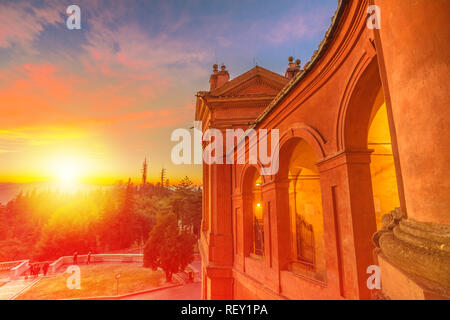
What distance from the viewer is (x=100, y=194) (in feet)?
205

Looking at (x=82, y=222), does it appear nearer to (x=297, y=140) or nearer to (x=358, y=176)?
(x=297, y=140)

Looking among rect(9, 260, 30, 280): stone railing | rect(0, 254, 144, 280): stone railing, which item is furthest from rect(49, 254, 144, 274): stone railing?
rect(9, 260, 30, 280): stone railing

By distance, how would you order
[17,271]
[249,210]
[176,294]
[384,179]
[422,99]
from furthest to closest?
1. [17,271]
2. [176,294]
3. [249,210]
4. [384,179]
5. [422,99]

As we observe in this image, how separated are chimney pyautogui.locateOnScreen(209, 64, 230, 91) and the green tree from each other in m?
15.5

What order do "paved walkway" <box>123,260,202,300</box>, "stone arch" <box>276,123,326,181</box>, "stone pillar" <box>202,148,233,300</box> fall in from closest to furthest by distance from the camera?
1. "stone arch" <box>276,123,326,181</box>
2. "stone pillar" <box>202,148,233,300</box>
3. "paved walkway" <box>123,260,202,300</box>

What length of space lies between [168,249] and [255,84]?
1871 centimetres

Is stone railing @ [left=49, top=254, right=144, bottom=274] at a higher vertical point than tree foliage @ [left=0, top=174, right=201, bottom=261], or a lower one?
lower

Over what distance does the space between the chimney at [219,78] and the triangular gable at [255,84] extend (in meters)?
2.57

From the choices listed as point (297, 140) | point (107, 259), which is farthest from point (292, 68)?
point (107, 259)

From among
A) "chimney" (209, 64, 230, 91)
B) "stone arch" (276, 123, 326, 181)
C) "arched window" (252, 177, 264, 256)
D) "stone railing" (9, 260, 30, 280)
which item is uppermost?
"chimney" (209, 64, 230, 91)

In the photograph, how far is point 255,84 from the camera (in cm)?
1512

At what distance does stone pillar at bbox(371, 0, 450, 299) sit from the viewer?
1868 millimetres

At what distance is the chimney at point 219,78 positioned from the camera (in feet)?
56.1

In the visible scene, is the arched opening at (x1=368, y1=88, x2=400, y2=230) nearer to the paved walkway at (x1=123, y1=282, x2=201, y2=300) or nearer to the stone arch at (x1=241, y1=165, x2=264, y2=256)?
the stone arch at (x1=241, y1=165, x2=264, y2=256)
